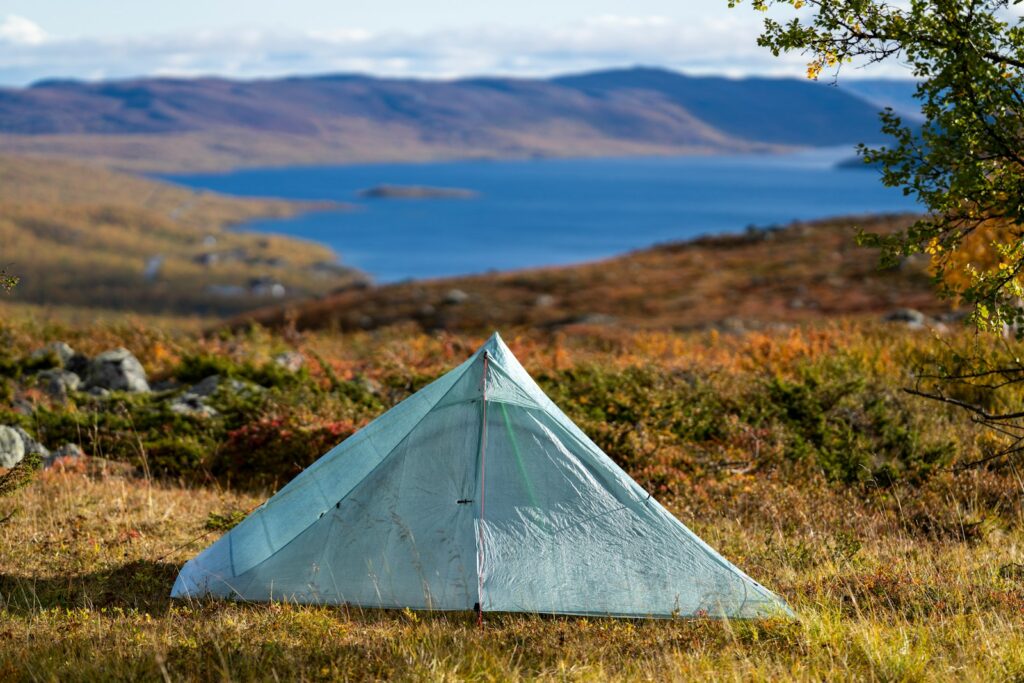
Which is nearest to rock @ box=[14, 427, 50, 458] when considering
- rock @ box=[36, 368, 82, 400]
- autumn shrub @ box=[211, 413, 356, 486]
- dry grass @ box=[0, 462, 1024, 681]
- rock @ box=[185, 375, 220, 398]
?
autumn shrub @ box=[211, 413, 356, 486]

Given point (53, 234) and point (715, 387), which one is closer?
point (715, 387)

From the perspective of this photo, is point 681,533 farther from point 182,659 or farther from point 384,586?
point 182,659

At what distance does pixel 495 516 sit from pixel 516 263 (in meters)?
131

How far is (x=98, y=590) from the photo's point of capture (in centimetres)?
660

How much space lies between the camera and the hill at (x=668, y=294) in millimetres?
34156

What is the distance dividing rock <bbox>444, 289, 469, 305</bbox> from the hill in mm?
53

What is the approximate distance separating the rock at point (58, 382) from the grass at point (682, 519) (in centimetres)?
28

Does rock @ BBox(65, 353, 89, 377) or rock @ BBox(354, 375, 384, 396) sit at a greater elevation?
rock @ BBox(354, 375, 384, 396)

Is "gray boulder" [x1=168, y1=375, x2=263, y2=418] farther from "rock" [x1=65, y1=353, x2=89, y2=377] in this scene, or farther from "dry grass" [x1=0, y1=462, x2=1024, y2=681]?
"dry grass" [x1=0, y1=462, x2=1024, y2=681]

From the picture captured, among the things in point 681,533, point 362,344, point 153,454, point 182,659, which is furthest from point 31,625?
point 362,344

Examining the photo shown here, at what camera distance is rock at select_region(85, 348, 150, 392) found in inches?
502

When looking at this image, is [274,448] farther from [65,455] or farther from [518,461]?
[518,461]

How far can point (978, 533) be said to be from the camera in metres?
7.93

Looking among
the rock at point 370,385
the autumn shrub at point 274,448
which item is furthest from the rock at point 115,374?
the autumn shrub at point 274,448
